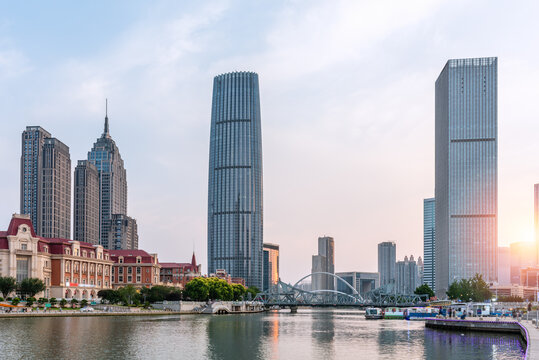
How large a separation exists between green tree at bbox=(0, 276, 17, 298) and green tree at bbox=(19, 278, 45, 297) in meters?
2.46

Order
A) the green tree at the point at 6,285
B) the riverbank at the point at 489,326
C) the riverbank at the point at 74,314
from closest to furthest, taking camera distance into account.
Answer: the riverbank at the point at 489,326 → the riverbank at the point at 74,314 → the green tree at the point at 6,285

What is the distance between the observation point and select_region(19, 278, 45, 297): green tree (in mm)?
166375

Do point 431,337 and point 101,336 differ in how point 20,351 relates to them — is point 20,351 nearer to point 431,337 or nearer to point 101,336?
point 101,336

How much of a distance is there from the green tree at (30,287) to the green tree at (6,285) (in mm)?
2457

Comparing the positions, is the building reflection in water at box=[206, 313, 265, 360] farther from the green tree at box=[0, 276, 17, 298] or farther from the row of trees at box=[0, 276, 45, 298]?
the green tree at box=[0, 276, 17, 298]

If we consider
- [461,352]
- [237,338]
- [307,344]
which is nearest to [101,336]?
[237,338]

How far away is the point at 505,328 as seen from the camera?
112 metres

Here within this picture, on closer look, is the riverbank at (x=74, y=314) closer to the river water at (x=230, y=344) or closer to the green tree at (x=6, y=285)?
the green tree at (x=6, y=285)

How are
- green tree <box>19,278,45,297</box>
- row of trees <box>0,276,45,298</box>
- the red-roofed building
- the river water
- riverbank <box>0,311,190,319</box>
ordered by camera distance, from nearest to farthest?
the river water, riverbank <box>0,311,190,319</box>, row of trees <box>0,276,45,298</box>, green tree <box>19,278,45,297</box>, the red-roofed building

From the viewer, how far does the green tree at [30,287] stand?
16638cm

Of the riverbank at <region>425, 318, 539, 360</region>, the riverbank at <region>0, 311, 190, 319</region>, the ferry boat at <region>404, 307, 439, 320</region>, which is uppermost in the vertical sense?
the riverbank at <region>425, 318, 539, 360</region>

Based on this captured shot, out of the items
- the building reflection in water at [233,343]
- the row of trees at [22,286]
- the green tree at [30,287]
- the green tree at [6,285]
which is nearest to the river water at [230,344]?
the building reflection in water at [233,343]

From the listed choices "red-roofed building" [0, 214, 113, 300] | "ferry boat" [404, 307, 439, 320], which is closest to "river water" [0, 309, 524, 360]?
"red-roofed building" [0, 214, 113, 300]

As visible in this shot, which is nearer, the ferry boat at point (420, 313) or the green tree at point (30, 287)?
the green tree at point (30, 287)
